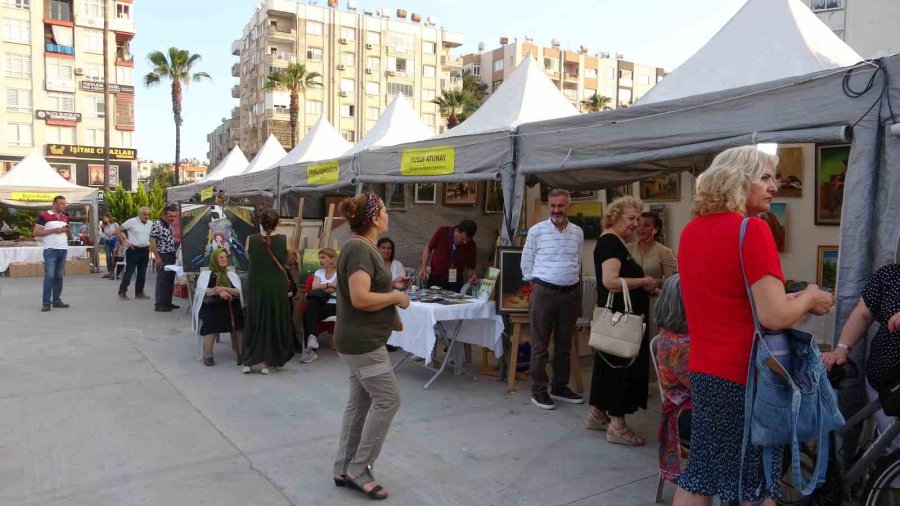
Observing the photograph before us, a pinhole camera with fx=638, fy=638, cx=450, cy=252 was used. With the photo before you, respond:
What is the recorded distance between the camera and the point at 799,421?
2.22m

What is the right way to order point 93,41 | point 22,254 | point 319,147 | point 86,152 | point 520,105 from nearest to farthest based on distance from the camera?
point 520,105 → point 319,147 → point 22,254 → point 86,152 → point 93,41

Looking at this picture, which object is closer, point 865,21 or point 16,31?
point 865,21

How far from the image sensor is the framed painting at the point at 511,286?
564cm

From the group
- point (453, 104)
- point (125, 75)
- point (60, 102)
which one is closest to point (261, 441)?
point (453, 104)

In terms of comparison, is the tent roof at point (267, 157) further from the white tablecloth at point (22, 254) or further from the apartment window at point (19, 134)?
the apartment window at point (19, 134)

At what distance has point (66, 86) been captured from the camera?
42000mm

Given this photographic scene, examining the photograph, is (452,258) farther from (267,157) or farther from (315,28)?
(315,28)

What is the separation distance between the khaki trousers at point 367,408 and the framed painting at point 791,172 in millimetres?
4347

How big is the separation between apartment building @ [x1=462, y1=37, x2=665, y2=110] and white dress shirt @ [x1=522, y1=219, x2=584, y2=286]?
5933 cm

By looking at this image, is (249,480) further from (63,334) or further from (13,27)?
(13,27)

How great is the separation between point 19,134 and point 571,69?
169 feet

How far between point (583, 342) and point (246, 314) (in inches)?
141

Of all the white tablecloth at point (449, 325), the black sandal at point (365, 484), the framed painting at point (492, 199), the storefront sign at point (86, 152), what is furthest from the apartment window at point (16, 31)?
the black sandal at point (365, 484)

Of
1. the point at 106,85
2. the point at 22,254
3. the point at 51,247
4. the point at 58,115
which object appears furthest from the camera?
the point at 58,115
